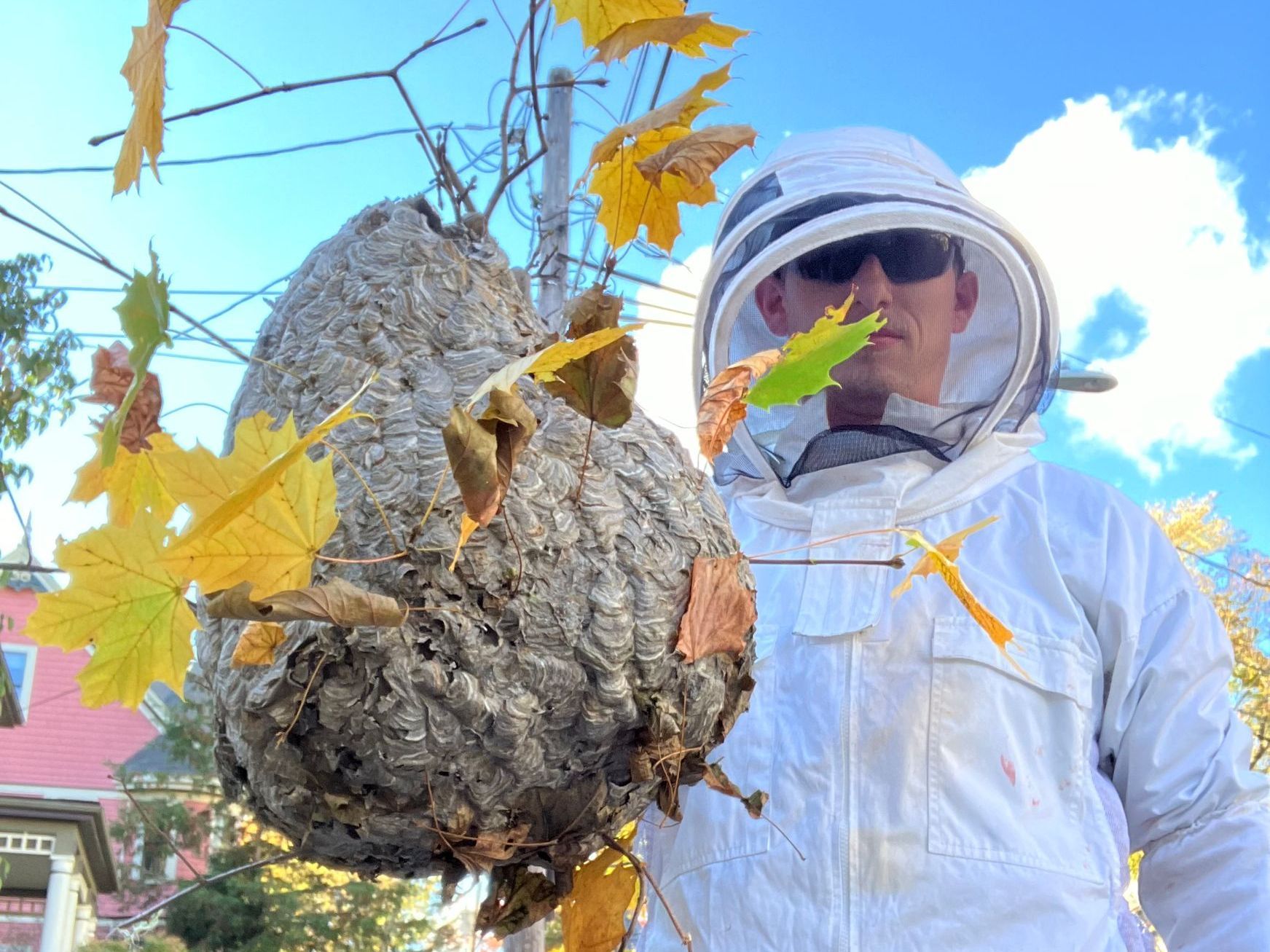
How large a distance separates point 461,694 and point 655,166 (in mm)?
340

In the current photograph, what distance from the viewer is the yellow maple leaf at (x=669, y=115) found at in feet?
2.16

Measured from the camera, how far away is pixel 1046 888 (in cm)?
98

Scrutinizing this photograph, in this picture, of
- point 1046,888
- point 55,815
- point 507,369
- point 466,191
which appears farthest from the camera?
point 55,815

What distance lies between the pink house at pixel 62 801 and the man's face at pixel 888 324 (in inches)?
218

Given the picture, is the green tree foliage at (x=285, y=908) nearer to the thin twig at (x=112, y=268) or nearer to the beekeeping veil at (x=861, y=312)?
the beekeeping veil at (x=861, y=312)

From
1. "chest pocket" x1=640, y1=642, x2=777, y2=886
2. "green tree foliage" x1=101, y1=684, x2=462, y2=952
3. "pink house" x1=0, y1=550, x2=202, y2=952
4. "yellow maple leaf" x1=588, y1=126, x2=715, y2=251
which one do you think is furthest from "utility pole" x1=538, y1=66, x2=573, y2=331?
"pink house" x1=0, y1=550, x2=202, y2=952

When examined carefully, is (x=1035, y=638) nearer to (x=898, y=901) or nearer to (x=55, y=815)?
(x=898, y=901)

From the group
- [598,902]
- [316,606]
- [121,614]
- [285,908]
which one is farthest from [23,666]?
[316,606]

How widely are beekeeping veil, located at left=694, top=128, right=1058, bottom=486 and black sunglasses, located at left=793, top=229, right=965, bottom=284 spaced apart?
0.02 m

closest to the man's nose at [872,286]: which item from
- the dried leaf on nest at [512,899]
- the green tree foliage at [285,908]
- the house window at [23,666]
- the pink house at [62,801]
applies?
the dried leaf on nest at [512,899]

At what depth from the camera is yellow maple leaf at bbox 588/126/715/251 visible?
28.3 inches

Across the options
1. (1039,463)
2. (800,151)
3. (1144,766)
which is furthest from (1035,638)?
(800,151)

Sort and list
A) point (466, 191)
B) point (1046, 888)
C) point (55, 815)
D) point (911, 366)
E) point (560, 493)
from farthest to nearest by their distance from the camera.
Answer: point (55, 815) → point (911, 366) → point (1046, 888) → point (466, 191) → point (560, 493)

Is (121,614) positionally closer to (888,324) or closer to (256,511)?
(256,511)
